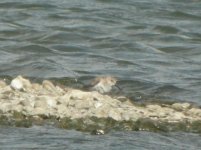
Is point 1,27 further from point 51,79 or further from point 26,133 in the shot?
point 26,133

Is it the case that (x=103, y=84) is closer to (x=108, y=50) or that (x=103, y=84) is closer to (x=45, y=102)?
(x=45, y=102)

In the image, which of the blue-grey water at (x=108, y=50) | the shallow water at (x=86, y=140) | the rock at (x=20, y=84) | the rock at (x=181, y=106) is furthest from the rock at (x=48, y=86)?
the shallow water at (x=86, y=140)

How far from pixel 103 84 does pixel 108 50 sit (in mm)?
1836

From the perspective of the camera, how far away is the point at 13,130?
5902 mm

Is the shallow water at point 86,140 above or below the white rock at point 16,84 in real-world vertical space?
below

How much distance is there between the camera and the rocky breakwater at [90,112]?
6141mm

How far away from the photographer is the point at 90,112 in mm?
6328

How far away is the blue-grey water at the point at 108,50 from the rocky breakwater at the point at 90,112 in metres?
0.18

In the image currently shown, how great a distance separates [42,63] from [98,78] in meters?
0.77

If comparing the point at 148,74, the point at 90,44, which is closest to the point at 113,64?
the point at 148,74

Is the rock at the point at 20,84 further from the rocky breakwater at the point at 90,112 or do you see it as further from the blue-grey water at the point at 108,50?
the blue-grey water at the point at 108,50

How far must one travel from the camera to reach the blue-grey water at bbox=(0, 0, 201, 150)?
228 inches

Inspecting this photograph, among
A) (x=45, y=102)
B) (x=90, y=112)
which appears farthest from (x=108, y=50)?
(x=90, y=112)

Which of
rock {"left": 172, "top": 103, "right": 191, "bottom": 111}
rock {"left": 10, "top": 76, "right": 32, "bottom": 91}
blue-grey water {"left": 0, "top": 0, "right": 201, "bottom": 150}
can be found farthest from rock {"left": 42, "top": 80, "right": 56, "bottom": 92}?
rock {"left": 172, "top": 103, "right": 191, "bottom": 111}
